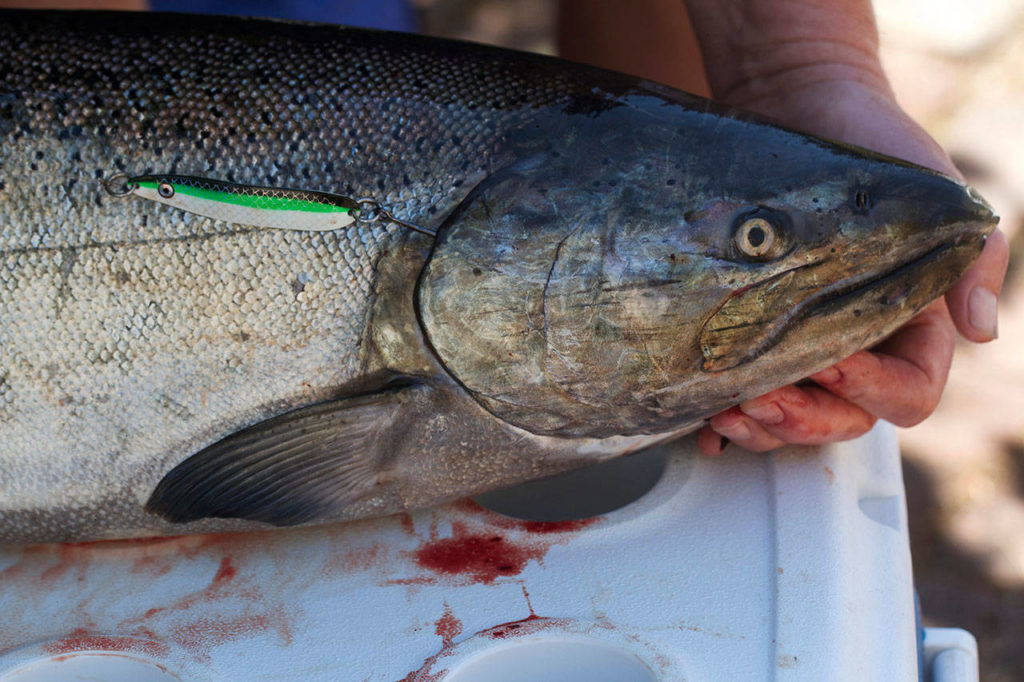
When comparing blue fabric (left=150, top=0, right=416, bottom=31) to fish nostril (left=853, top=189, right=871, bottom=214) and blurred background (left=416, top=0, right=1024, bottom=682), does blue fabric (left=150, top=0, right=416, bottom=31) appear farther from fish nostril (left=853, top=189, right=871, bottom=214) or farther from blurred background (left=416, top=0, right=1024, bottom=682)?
fish nostril (left=853, top=189, right=871, bottom=214)

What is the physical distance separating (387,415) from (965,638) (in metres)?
1.14

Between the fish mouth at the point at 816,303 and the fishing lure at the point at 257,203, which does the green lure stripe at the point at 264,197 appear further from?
the fish mouth at the point at 816,303

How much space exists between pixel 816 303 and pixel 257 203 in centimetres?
95

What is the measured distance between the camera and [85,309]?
160cm

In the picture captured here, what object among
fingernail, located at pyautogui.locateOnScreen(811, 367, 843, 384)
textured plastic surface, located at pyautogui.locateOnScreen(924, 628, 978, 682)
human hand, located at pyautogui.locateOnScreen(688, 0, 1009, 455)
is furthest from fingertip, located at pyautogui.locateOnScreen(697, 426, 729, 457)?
textured plastic surface, located at pyautogui.locateOnScreen(924, 628, 978, 682)

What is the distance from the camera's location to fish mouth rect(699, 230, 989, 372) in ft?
5.11

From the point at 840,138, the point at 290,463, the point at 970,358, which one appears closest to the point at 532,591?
the point at 290,463

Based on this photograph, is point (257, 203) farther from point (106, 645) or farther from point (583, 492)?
point (583, 492)

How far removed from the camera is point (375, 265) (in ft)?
5.24

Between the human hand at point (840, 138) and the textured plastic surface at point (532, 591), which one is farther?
the human hand at point (840, 138)

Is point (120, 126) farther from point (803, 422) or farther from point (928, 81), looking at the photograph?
point (928, 81)

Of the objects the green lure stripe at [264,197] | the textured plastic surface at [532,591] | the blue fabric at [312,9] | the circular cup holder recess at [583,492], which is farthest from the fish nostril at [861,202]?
the blue fabric at [312,9]

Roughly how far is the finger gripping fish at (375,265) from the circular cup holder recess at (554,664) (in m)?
0.35

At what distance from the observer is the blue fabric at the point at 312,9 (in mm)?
3383
